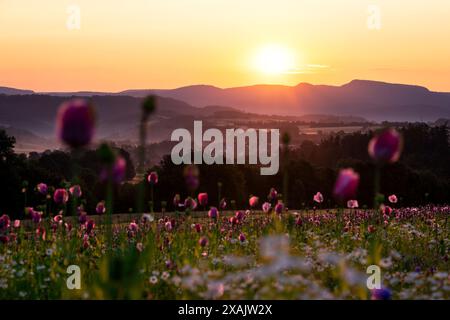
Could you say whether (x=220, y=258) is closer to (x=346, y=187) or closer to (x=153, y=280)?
(x=153, y=280)

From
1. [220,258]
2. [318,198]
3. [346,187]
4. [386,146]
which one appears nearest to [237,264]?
[220,258]

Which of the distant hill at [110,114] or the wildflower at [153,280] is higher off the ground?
the distant hill at [110,114]

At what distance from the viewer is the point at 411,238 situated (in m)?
12.8

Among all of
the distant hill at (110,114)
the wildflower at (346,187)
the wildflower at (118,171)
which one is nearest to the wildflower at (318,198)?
the wildflower at (346,187)

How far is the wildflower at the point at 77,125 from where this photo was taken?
451 cm

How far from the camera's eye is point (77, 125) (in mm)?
4520

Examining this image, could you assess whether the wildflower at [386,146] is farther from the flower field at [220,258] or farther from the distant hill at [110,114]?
the distant hill at [110,114]

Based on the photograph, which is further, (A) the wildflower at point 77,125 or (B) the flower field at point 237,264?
(B) the flower field at point 237,264

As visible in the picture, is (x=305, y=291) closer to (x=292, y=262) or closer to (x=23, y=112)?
(x=292, y=262)

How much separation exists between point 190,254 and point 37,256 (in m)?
2.58

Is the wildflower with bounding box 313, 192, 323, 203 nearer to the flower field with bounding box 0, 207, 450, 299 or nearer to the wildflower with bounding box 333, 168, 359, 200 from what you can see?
the flower field with bounding box 0, 207, 450, 299

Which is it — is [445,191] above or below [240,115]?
below

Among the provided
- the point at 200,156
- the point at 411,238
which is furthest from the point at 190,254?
the point at 200,156
